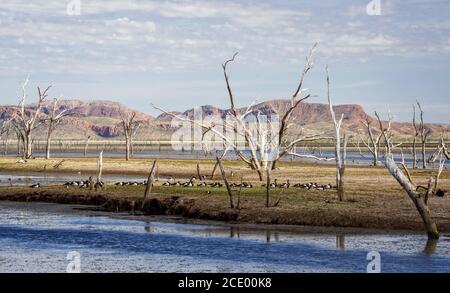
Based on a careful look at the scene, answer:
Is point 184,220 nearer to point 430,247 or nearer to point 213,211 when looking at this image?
point 213,211

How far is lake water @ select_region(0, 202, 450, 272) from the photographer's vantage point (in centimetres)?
2358

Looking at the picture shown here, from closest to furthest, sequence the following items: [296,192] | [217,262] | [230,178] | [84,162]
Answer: [217,262] → [296,192] → [230,178] → [84,162]

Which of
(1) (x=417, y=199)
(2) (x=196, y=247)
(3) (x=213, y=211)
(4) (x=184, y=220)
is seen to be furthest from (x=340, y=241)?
(4) (x=184, y=220)

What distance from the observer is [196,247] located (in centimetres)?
2739

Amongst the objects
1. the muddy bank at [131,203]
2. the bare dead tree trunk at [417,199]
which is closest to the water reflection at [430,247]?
the bare dead tree trunk at [417,199]

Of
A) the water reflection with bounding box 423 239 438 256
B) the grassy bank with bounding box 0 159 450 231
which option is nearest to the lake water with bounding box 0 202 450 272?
the water reflection with bounding box 423 239 438 256

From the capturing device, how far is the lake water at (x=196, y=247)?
23578 mm

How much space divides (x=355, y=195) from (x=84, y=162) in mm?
43739

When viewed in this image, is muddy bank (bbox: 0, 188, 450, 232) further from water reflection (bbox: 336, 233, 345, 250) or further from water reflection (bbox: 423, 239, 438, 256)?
water reflection (bbox: 423, 239, 438, 256)

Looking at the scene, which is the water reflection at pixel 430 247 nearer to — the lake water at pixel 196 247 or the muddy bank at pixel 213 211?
the lake water at pixel 196 247
